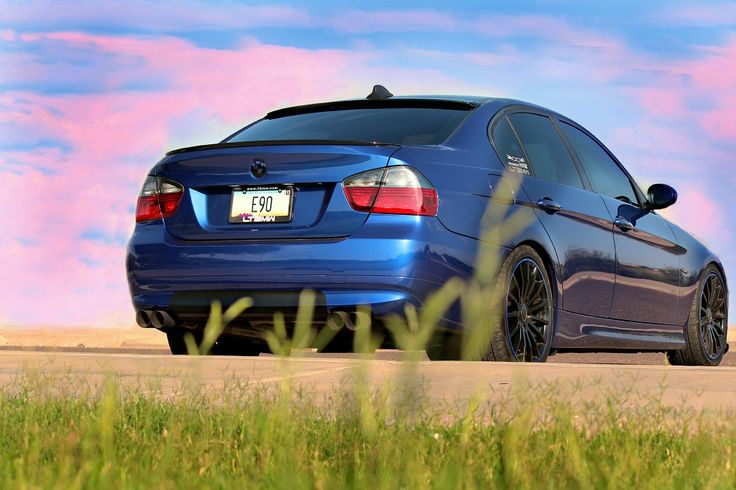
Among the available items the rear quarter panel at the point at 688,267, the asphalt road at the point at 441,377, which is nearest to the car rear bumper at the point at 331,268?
the asphalt road at the point at 441,377

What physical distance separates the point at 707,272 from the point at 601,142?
179cm

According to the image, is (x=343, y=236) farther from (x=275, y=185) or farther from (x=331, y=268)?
(x=275, y=185)

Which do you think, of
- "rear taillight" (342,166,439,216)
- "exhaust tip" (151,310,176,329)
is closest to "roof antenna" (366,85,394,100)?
"rear taillight" (342,166,439,216)

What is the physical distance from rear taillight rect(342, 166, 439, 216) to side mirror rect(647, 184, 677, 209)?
11.5 ft

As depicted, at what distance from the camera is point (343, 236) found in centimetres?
641

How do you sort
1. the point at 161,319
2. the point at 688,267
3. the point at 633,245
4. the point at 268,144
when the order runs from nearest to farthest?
the point at 268,144
the point at 161,319
the point at 633,245
the point at 688,267

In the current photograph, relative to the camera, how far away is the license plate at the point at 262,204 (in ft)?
21.6

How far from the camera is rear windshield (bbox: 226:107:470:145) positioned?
7032 mm

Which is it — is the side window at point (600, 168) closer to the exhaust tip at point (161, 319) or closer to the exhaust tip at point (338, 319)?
the exhaust tip at point (338, 319)

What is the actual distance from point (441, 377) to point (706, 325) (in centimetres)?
543

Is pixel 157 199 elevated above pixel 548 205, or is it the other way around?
pixel 548 205

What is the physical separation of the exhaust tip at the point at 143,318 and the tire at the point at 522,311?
6.86 ft

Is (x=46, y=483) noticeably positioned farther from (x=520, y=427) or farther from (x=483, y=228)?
(x=483, y=228)

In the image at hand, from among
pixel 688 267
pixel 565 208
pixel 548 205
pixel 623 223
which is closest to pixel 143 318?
pixel 548 205
